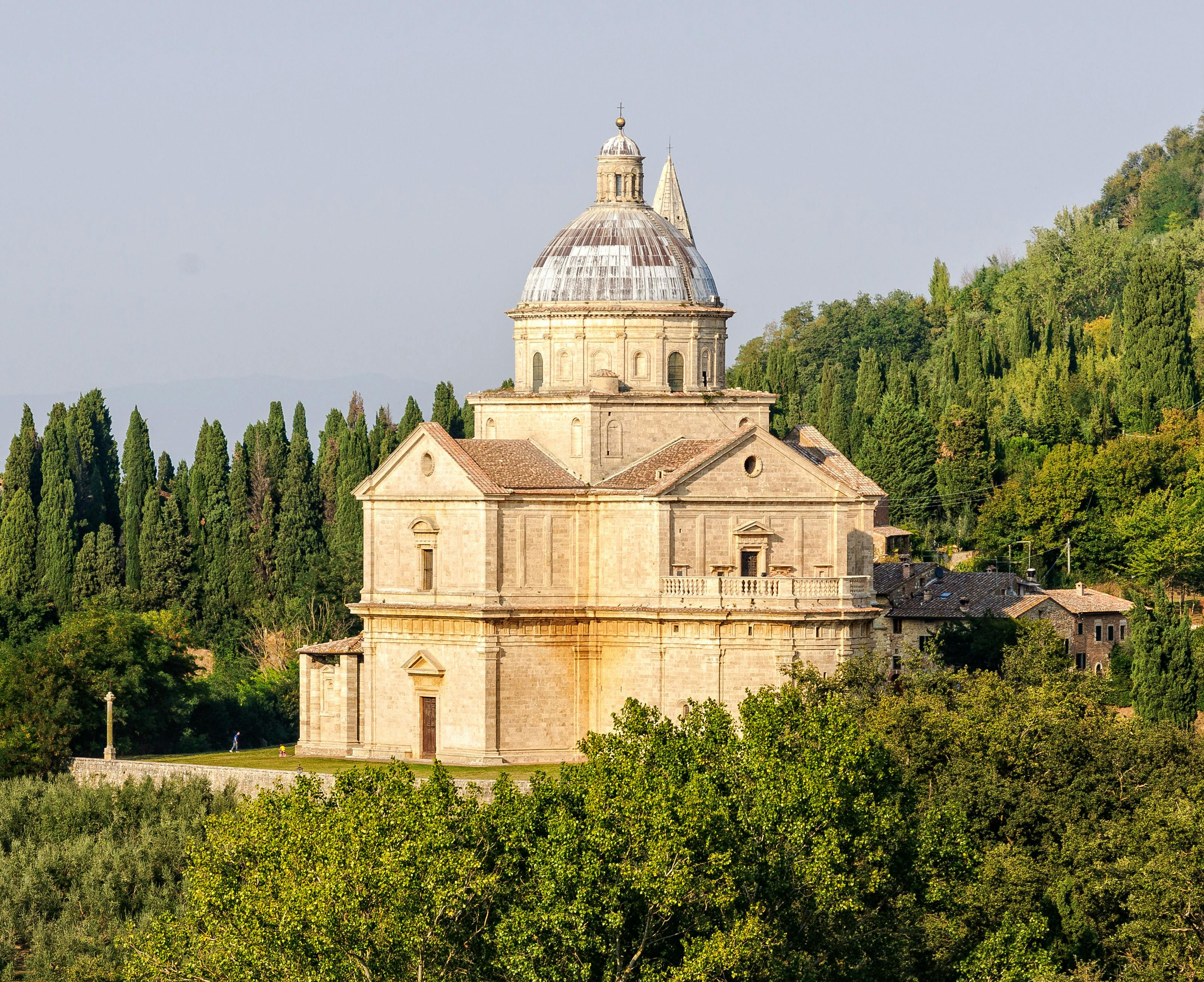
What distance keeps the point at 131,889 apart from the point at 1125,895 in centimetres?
2156

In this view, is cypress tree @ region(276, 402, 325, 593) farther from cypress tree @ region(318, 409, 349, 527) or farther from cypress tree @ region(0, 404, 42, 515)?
cypress tree @ region(0, 404, 42, 515)

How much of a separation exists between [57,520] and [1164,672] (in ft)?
152

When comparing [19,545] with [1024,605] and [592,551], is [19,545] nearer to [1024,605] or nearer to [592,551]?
[1024,605]

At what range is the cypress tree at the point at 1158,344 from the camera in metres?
96.0

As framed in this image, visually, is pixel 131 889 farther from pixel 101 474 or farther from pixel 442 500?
pixel 101 474

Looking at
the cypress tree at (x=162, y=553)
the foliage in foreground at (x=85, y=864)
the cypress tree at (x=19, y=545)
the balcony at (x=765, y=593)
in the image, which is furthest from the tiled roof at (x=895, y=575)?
the cypress tree at (x=19, y=545)

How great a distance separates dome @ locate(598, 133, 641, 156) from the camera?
68.0 m

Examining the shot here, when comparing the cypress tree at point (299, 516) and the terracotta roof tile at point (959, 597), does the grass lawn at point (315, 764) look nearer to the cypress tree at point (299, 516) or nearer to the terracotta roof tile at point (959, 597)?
the terracotta roof tile at point (959, 597)

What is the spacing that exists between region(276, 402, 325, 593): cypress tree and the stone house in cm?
3096

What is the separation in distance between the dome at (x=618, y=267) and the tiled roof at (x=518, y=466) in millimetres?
4046

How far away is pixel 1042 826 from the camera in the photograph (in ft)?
174

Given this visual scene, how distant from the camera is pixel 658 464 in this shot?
63375 millimetres

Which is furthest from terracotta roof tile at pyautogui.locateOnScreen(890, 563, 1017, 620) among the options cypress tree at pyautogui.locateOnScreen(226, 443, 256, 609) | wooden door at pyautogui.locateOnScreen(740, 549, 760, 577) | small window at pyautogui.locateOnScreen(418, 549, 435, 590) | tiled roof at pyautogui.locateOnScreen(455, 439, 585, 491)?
cypress tree at pyautogui.locateOnScreen(226, 443, 256, 609)

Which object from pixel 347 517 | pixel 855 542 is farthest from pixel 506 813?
pixel 347 517
